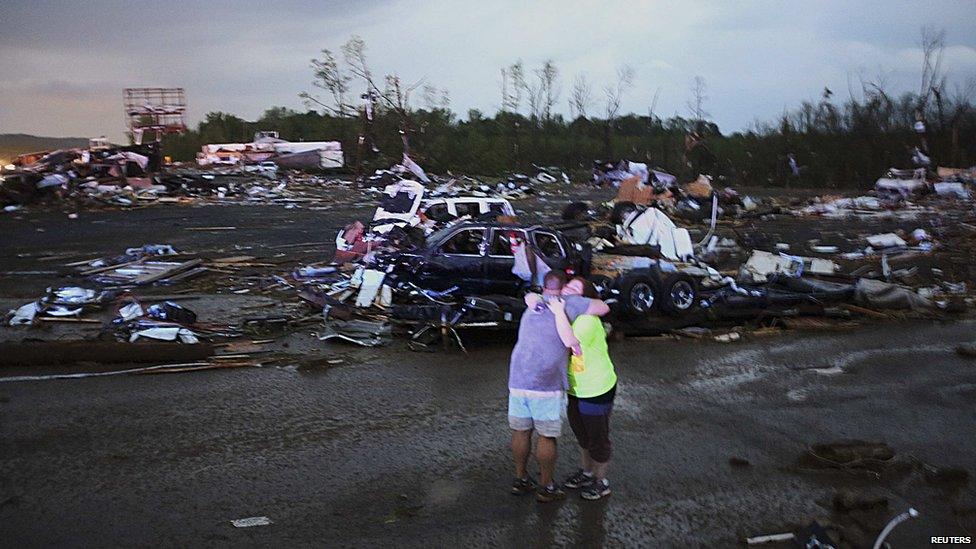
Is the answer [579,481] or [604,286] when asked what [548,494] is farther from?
[604,286]

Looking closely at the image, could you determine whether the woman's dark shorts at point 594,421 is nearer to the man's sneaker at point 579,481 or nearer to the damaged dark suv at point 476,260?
the man's sneaker at point 579,481

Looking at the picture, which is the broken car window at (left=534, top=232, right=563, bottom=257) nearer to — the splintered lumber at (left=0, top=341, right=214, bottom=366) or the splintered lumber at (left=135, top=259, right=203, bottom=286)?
the splintered lumber at (left=0, top=341, right=214, bottom=366)

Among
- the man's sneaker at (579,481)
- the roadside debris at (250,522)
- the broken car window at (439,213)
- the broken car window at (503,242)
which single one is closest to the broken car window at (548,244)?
the broken car window at (503,242)

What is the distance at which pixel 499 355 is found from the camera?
11.3 m

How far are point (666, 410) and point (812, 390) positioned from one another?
2224 millimetres

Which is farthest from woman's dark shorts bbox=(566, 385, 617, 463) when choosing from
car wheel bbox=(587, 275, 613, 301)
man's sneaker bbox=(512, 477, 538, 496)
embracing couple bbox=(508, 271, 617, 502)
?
car wheel bbox=(587, 275, 613, 301)

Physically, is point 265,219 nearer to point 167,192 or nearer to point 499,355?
point 167,192

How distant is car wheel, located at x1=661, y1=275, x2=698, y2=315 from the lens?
12891 mm

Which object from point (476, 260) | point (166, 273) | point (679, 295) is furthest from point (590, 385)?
point (166, 273)

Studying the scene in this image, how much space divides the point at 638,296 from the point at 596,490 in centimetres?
674

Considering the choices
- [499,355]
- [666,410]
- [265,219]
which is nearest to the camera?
[666,410]

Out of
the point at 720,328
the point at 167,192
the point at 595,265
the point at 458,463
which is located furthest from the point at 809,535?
the point at 167,192

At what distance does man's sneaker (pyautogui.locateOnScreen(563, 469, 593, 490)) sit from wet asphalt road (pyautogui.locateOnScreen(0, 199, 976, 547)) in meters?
0.23

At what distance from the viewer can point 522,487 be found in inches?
244
